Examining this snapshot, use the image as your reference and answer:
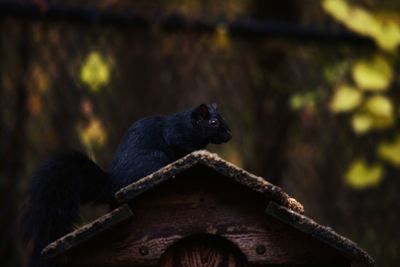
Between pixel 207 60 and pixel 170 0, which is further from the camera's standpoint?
pixel 170 0

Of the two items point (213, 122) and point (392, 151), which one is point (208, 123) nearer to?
point (213, 122)

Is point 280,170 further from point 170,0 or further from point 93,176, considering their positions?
point 93,176

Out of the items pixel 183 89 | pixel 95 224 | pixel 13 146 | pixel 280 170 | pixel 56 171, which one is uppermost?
pixel 183 89

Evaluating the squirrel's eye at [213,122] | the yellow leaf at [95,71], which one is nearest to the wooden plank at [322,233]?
the squirrel's eye at [213,122]

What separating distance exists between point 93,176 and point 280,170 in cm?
309

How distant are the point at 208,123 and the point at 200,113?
4 centimetres

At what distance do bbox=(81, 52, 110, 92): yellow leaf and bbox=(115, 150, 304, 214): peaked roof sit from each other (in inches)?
135

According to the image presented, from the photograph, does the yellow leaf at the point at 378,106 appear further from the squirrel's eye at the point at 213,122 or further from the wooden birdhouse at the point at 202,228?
the wooden birdhouse at the point at 202,228

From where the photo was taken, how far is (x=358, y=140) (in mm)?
6426

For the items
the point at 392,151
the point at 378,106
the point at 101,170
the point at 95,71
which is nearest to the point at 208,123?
the point at 101,170

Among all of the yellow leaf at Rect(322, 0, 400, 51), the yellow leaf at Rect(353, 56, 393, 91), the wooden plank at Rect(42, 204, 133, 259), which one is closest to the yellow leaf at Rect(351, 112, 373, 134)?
the yellow leaf at Rect(353, 56, 393, 91)

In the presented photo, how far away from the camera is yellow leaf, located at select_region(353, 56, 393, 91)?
441 centimetres

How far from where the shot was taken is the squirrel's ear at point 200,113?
3.10 meters

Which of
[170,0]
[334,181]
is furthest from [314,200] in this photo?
[170,0]
